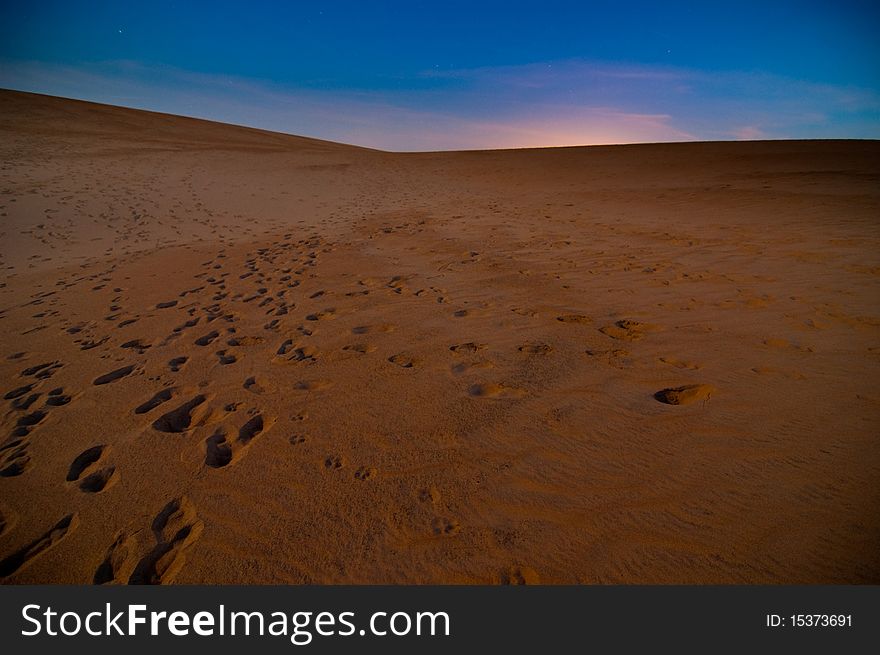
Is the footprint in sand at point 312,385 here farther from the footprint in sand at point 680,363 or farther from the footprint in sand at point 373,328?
the footprint in sand at point 680,363

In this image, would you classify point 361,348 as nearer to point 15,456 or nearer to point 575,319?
point 575,319

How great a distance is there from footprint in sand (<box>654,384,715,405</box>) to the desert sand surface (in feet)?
0.07

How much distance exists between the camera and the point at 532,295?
507 cm

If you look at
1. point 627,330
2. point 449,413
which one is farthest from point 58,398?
point 627,330

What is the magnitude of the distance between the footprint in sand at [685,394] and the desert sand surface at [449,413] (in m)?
0.02

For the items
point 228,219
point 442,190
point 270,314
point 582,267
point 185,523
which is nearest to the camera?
point 185,523

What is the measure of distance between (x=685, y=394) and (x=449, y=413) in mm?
1658

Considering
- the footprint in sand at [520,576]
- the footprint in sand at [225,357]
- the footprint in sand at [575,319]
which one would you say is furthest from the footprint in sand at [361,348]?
the footprint in sand at [520,576]

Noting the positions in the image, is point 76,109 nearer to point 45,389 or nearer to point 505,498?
point 45,389

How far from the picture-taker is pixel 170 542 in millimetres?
2010

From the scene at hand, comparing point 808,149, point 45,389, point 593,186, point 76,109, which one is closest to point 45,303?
point 45,389

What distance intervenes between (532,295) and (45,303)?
6.38 m

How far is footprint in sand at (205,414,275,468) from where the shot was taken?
8.36ft

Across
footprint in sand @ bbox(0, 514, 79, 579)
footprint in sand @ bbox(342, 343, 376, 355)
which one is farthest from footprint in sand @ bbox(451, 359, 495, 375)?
footprint in sand @ bbox(0, 514, 79, 579)
